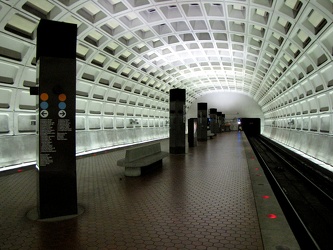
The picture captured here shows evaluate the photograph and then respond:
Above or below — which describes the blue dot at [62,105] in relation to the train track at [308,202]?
above

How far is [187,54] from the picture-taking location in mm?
22641

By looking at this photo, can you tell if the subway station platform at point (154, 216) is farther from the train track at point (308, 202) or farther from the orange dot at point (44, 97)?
the orange dot at point (44, 97)

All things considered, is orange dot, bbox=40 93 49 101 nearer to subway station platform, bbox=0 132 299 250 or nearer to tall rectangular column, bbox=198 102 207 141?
subway station platform, bbox=0 132 299 250

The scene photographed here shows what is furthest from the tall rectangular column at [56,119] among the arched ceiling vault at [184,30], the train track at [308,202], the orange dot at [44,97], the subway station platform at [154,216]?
the arched ceiling vault at [184,30]

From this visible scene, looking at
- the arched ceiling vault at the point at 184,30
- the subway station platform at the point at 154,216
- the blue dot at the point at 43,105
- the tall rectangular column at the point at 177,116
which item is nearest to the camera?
the subway station platform at the point at 154,216

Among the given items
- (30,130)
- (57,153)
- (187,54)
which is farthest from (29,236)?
(187,54)

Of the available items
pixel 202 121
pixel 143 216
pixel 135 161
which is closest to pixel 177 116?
pixel 135 161

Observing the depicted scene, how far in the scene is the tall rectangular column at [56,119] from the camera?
15.8 ft

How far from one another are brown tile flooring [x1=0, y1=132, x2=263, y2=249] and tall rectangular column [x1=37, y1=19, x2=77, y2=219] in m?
0.46

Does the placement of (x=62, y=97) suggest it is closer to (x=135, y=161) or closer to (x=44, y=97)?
(x=44, y=97)

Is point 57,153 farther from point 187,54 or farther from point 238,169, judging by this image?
point 187,54

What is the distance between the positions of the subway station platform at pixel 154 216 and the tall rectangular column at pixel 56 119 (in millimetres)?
420

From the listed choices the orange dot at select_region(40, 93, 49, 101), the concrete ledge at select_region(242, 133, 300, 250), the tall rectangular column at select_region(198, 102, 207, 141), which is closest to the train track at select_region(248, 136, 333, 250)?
the concrete ledge at select_region(242, 133, 300, 250)

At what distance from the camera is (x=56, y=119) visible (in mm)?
4898
